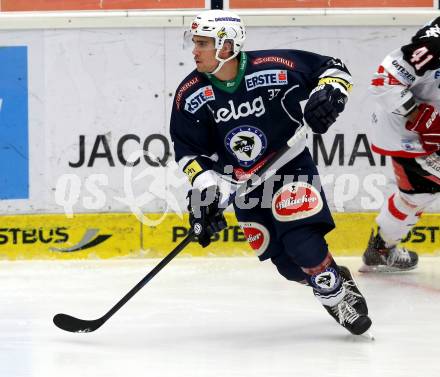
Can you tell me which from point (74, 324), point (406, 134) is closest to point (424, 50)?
point (406, 134)

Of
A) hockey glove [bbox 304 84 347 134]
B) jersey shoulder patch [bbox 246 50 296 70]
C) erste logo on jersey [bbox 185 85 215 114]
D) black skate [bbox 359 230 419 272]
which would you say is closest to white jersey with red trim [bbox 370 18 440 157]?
black skate [bbox 359 230 419 272]

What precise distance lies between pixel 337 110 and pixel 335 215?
6.03 ft

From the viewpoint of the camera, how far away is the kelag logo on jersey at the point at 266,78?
376 cm

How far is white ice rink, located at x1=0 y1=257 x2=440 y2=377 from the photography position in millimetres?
3295

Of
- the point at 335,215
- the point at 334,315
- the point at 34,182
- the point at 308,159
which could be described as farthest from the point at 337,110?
the point at 34,182

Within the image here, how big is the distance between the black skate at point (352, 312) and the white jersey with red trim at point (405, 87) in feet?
2.95

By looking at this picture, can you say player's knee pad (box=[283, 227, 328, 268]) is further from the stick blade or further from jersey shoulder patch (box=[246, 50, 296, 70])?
the stick blade

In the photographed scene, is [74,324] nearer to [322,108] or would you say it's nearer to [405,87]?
[322,108]

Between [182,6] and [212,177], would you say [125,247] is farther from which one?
[212,177]

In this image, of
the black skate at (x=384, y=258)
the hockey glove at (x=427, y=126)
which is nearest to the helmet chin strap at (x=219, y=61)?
the hockey glove at (x=427, y=126)

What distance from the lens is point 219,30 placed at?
369 centimetres

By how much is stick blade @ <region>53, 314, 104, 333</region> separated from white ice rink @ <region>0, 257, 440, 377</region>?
28mm

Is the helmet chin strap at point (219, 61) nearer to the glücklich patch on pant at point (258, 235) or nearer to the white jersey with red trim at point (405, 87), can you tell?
the glücklich patch on pant at point (258, 235)

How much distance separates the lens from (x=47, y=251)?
5277 mm
